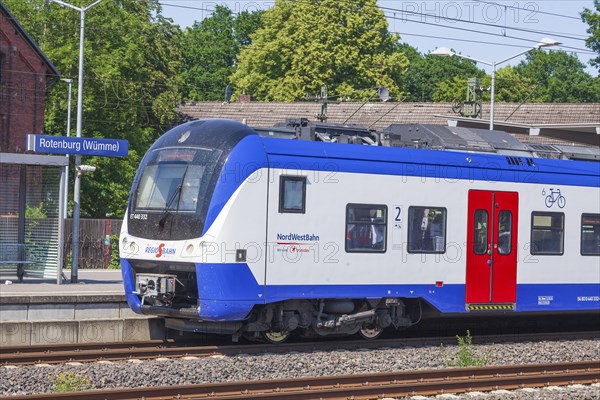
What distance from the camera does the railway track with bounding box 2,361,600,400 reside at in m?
11.5

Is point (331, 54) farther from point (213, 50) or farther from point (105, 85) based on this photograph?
point (213, 50)

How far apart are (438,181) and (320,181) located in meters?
2.38

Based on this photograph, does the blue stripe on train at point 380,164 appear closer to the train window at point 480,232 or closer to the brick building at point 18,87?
the train window at point 480,232

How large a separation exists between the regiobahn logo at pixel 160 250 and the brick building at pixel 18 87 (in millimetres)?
29077

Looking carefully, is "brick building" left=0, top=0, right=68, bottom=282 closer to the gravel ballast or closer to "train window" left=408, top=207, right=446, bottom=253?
the gravel ballast

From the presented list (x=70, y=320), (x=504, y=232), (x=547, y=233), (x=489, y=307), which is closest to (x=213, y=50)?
(x=547, y=233)

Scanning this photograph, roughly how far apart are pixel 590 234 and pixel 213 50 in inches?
2694

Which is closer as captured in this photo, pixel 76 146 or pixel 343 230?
pixel 343 230

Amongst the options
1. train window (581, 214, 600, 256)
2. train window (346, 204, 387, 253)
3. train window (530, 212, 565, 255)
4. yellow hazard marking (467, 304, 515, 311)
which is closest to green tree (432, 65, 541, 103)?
train window (581, 214, 600, 256)

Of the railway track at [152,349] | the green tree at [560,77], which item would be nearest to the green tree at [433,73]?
the green tree at [560,77]

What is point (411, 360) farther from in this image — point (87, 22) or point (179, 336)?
point (87, 22)

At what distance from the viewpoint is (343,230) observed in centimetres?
1564

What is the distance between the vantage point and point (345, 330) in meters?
16.1

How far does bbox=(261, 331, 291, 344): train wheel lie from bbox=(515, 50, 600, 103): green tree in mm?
67154
